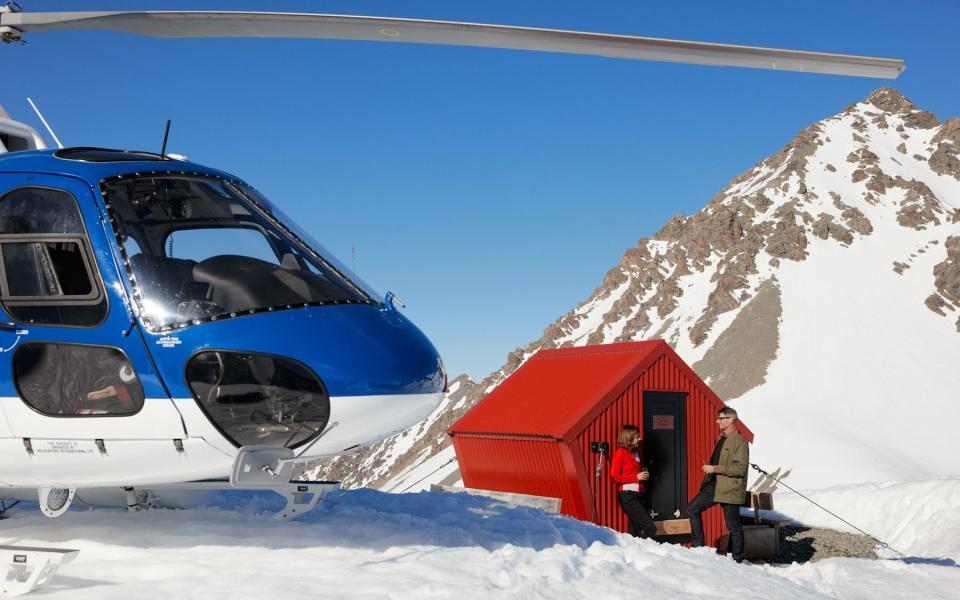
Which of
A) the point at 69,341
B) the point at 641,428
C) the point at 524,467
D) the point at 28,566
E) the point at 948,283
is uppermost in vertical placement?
the point at 948,283

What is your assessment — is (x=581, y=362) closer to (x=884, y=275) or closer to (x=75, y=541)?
(x=75, y=541)

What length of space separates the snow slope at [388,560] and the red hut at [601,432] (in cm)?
595

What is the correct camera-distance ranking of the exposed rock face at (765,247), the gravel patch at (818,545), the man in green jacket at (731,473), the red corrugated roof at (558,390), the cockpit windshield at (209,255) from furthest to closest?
the exposed rock face at (765,247), the gravel patch at (818,545), the red corrugated roof at (558,390), the man in green jacket at (731,473), the cockpit windshield at (209,255)

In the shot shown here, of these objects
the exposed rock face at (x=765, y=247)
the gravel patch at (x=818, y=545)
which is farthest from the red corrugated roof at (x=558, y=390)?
the exposed rock face at (x=765, y=247)

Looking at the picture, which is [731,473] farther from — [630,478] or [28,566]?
[28,566]

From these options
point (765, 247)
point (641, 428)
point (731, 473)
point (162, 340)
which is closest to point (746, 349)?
point (765, 247)

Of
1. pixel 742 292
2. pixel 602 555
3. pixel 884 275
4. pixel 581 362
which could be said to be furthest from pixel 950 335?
pixel 602 555

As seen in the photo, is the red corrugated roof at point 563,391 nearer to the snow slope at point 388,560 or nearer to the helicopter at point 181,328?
the snow slope at point 388,560

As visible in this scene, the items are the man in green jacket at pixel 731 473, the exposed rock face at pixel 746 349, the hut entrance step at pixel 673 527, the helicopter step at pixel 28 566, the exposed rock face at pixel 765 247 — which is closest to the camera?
the helicopter step at pixel 28 566

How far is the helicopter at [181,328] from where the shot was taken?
18.6 ft

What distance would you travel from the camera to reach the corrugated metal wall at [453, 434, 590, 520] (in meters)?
14.8

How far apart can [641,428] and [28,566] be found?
38.0ft

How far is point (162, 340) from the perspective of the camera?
5.68 m

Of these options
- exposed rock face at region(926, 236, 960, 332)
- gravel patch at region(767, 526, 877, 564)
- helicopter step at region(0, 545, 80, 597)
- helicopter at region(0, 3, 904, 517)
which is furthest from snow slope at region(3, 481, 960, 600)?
exposed rock face at region(926, 236, 960, 332)
